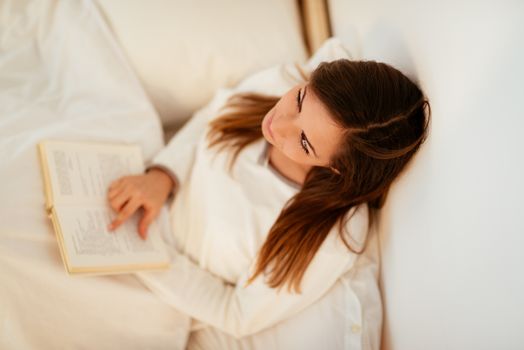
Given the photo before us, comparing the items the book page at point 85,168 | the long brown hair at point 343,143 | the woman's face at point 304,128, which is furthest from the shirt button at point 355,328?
the book page at point 85,168

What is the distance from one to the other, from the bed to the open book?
0.14ft

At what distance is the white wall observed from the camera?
0.61 m

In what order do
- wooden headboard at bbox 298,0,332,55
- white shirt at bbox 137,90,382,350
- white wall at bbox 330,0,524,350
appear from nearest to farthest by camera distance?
1. white wall at bbox 330,0,524,350
2. white shirt at bbox 137,90,382,350
3. wooden headboard at bbox 298,0,332,55

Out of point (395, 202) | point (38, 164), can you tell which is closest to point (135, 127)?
point (38, 164)

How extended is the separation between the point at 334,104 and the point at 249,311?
516 mm

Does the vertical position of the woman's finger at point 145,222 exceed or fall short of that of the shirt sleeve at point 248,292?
it exceeds it

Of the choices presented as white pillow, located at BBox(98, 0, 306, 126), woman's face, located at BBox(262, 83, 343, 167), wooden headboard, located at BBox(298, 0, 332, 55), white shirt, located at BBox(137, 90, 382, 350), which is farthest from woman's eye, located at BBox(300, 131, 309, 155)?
wooden headboard, located at BBox(298, 0, 332, 55)

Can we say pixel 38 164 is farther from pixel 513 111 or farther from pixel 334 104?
pixel 513 111

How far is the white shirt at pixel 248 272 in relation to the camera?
979 mm

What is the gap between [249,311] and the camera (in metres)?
0.99

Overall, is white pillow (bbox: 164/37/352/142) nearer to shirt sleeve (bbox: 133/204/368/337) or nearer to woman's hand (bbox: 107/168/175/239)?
woman's hand (bbox: 107/168/175/239)

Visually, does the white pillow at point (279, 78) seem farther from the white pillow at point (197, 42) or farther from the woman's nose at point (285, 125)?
the woman's nose at point (285, 125)

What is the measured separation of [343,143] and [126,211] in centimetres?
52

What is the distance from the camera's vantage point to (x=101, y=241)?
0.94 metres
